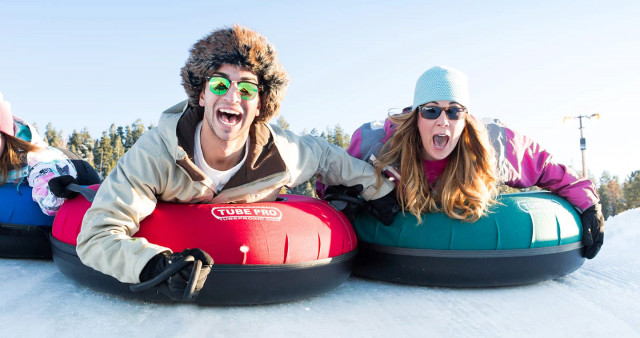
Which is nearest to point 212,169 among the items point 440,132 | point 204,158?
point 204,158

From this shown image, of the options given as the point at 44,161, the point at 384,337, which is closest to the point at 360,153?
the point at 384,337

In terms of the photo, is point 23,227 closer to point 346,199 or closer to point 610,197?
point 346,199

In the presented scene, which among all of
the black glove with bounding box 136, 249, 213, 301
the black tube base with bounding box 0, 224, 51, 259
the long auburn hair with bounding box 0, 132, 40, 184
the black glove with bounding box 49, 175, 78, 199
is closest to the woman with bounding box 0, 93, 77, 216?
the long auburn hair with bounding box 0, 132, 40, 184

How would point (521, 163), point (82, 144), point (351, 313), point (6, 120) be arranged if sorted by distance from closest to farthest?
1. point (351, 313)
2. point (521, 163)
3. point (6, 120)
4. point (82, 144)

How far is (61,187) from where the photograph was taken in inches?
117

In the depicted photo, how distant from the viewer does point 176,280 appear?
1918 millimetres

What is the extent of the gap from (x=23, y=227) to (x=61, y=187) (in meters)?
0.81

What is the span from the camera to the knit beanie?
3.52 metres

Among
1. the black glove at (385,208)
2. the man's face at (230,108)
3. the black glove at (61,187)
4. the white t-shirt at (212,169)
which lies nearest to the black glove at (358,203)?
the black glove at (385,208)

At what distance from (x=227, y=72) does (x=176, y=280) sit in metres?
1.19

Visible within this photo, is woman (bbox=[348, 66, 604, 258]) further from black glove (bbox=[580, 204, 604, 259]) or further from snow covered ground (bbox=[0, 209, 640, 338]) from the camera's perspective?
snow covered ground (bbox=[0, 209, 640, 338])

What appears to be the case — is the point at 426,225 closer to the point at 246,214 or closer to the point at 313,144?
the point at 313,144

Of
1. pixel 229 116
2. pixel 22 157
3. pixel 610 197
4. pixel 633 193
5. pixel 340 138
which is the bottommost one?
pixel 610 197

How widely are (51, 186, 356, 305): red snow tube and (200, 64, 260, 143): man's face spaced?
1.38 ft
